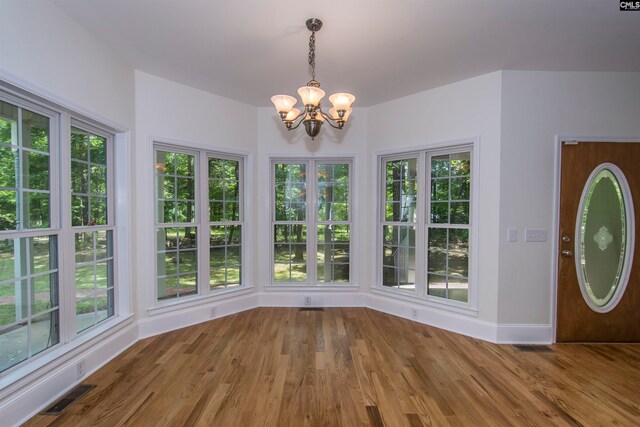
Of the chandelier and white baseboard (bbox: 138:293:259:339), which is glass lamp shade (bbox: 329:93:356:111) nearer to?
the chandelier

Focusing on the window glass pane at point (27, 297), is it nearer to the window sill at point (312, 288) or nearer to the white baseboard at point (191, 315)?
the white baseboard at point (191, 315)

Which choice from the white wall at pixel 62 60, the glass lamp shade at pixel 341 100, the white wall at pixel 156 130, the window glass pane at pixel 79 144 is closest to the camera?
the white wall at pixel 62 60

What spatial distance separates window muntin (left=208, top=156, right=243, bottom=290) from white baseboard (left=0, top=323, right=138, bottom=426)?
1.32m

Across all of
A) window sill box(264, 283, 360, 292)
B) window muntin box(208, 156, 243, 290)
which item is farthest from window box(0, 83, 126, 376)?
window sill box(264, 283, 360, 292)

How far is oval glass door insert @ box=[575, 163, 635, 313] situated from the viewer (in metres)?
3.42

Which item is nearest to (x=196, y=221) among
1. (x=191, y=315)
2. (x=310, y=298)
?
(x=191, y=315)

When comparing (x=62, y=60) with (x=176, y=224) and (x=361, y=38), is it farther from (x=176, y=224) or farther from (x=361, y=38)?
(x=361, y=38)

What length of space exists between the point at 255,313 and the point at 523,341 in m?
3.18

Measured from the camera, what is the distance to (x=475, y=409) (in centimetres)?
227

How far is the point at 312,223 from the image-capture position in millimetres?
Result: 4703

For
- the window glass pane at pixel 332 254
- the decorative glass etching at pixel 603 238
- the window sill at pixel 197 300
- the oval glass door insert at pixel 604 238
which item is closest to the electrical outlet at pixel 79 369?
the window sill at pixel 197 300

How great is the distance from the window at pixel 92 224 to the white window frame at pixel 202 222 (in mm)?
489

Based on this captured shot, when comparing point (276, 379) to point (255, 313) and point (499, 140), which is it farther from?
point (499, 140)

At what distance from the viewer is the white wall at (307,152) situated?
15.0 feet
